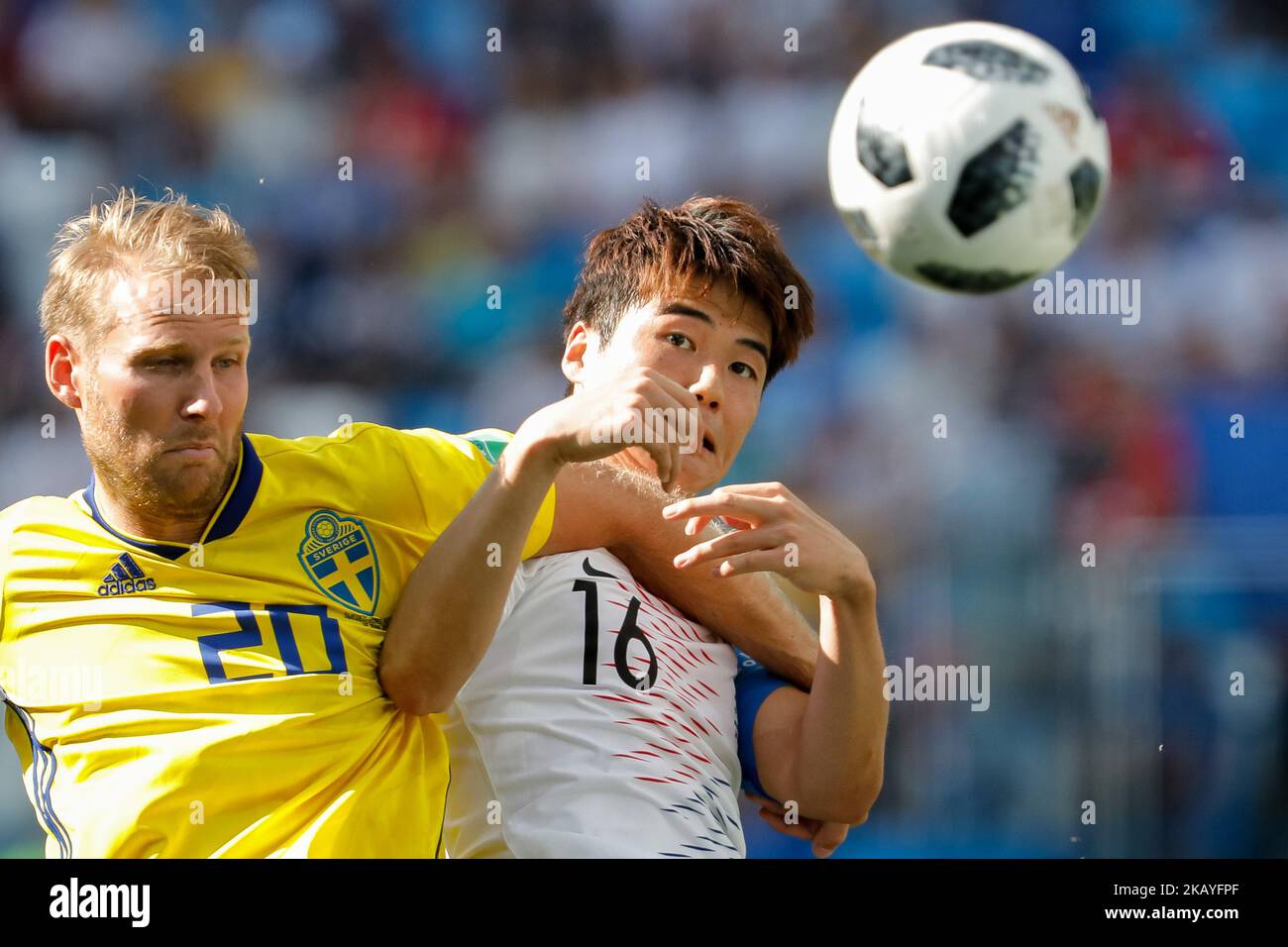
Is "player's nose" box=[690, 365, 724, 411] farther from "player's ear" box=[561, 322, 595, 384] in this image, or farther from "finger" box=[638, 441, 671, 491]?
"finger" box=[638, 441, 671, 491]

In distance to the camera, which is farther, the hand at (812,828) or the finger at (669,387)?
the hand at (812,828)

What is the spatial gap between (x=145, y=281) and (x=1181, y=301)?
4957mm

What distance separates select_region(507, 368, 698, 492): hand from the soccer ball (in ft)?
2.92

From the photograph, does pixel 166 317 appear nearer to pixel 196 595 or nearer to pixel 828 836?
pixel 196 595

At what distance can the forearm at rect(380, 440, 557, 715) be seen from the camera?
2.38 m

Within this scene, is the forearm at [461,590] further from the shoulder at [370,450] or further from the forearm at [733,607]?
the forearm at [733,607]

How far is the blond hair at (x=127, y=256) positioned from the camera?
261 cm

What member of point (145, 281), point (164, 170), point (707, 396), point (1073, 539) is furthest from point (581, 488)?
point (164, 170)

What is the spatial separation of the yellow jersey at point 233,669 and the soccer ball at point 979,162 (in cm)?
113

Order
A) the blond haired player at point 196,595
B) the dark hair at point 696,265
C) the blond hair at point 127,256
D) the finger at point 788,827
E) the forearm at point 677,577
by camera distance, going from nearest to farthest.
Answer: the blond haired player at point 196,595 → the blond hair at point 127,256 → the forearm at point 677,577 → the finger at point 788,827 → the dark hair at point 696,265

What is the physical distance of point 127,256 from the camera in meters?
2.63

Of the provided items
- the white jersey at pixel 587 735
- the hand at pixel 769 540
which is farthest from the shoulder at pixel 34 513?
the hand at pixel 769 540

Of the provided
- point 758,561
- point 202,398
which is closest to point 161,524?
point 202,398

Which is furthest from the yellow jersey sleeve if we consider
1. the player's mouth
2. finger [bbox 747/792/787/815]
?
finger [bbox 747/792/787/815]
